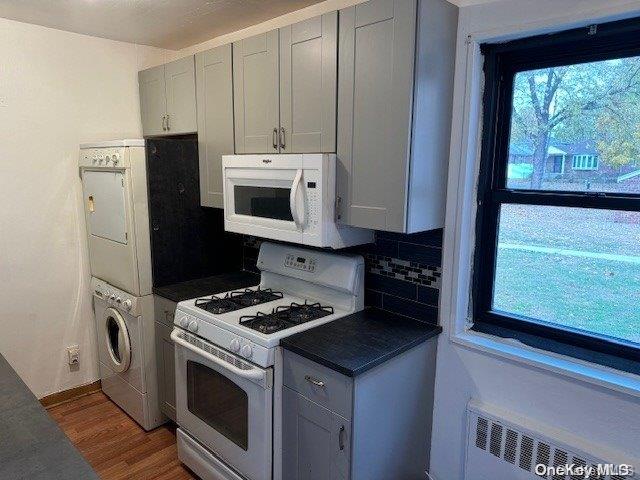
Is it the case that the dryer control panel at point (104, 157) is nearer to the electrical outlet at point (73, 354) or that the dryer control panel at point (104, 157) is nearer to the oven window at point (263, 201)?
the oven window at point (263, 201)

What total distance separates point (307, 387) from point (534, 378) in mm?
913

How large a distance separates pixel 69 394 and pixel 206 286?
1.32m

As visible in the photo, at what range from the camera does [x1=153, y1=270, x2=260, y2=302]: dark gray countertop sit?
247 centimetres

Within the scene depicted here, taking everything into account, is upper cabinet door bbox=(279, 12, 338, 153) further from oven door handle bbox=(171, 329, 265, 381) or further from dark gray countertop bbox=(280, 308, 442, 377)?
oven door handle bbox=(171, 329, 265, 381)

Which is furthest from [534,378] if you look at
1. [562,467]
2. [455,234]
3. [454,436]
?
[455,234]

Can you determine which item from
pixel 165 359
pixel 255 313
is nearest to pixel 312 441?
pixel 255 313

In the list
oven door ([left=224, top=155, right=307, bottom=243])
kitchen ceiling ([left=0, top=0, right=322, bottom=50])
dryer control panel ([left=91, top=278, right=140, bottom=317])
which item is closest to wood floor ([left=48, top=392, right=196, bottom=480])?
dryer control panel ([left=91, top=278, right=140, bottom=317])

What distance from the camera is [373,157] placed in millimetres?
1765

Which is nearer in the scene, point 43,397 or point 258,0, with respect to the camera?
point 258,0

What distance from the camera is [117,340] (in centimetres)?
284

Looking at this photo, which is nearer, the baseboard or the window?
the window

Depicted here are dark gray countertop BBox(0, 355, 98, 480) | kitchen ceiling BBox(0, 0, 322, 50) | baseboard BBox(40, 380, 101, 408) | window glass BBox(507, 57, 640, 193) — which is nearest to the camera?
dark gray countertop BBox(0, 355, 98, 480)

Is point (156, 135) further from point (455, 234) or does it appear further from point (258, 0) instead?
point (455, 234)

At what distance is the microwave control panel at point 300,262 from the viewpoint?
7.35 feet
